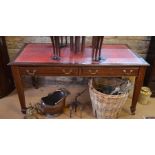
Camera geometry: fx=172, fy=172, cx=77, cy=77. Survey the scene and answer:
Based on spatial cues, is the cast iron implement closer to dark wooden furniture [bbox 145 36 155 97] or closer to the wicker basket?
the wicker basket

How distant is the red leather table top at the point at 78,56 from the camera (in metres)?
1.50

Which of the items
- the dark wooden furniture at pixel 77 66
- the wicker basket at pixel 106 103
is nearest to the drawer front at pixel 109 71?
the dark wooden furniture at pixel 77 66

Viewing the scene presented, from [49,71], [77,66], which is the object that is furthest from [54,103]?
[77,66]

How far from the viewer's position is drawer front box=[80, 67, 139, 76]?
58.6 inches

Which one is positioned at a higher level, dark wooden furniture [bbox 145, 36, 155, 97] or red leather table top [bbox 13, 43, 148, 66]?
red leather table top [bbox 13, 43, 148, 66]

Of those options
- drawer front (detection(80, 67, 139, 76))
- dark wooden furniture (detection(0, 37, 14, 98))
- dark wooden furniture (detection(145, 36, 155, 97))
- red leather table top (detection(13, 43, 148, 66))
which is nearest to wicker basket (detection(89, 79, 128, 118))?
drawer front (detection(80, 67, 139, 76))

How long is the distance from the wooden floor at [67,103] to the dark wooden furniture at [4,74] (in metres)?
0.08

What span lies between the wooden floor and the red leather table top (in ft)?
1.99

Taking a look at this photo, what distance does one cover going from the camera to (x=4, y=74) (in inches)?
A: 77.4

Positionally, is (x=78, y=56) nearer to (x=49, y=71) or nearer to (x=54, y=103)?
(x=49, y=71)

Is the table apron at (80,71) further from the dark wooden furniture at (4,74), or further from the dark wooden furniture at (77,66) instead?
the dark wooden furniture at (4,74)

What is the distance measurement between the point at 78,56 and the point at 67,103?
0.64 meters
